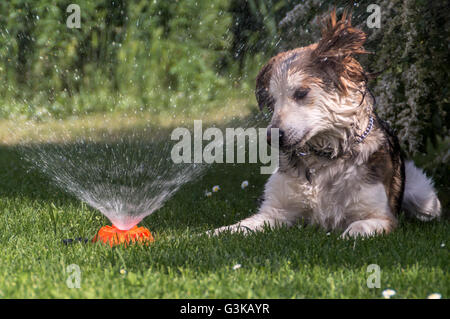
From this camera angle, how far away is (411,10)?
421cm

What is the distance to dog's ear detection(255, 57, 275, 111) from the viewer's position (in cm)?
363

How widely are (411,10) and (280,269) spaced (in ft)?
8.57

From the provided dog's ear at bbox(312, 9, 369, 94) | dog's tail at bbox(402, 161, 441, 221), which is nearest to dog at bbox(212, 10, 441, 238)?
dog's ear at bbox(312, 9, 369, 94)

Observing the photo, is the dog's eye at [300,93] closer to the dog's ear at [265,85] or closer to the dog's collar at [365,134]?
the dog's ear at [265,85]

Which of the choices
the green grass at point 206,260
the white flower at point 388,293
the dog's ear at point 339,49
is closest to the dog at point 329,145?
the dog's ear at point 339,49

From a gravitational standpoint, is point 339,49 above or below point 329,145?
above

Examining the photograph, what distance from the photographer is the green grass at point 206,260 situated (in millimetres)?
2375

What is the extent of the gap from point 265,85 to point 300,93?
425 millimetres

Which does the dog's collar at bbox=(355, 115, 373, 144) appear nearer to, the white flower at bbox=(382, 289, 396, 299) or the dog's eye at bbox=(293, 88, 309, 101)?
the dog's eye at bbox=(293, 88, 309, 101)

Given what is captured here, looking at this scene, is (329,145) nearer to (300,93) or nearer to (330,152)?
(330,152)

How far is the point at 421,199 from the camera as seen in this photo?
4090 mm

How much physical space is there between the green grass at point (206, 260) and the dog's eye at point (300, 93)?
2.82 ft

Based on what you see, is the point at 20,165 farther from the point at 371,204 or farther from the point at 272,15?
the point at 371,204

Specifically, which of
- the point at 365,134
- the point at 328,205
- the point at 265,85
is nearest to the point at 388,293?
the point at 328,205
